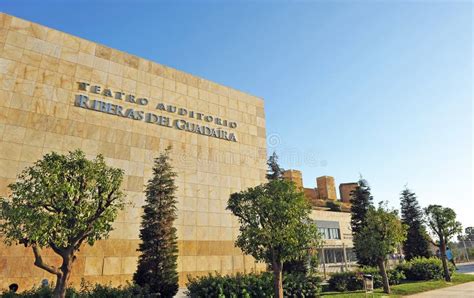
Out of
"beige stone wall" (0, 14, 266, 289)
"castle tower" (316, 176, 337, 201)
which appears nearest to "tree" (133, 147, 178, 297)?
"beige stone wall" (0, 14, 266, 289)

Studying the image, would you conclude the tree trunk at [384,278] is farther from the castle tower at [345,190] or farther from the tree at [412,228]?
the castle tower at [345,190]

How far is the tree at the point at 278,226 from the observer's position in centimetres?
1341

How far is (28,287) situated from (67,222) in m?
10.7

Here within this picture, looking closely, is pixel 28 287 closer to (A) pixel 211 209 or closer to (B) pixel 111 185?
(B) pixel 111 185

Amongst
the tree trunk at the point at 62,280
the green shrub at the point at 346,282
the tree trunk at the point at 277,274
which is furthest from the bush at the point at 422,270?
the tree trunk at the point at 62,280

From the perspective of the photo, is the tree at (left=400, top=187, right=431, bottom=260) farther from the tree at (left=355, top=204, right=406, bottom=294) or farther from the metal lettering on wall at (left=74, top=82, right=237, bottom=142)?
→ the metal lettering on wall at (left=74, top=82, right=237, bottom=142)

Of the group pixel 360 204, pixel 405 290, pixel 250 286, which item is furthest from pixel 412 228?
pixel 250 286

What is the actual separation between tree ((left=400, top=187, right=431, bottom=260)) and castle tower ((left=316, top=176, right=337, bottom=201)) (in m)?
37.6

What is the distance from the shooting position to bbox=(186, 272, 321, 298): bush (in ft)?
46.6

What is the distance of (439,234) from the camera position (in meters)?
26.5

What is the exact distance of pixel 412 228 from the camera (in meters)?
39.0

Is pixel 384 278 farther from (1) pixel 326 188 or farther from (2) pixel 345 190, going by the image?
(2) pixel 345 190

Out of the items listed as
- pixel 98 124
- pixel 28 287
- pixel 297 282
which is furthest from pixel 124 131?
pixel 297 282

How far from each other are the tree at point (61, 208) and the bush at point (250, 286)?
601 cm
